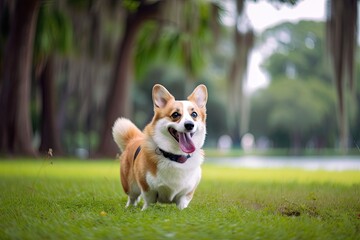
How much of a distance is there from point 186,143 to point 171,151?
0.73 feet

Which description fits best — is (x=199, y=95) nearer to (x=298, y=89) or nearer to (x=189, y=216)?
(x=189, y=216)

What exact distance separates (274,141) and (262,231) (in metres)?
47.9

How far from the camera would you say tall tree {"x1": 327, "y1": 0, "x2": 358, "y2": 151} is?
32.1ft

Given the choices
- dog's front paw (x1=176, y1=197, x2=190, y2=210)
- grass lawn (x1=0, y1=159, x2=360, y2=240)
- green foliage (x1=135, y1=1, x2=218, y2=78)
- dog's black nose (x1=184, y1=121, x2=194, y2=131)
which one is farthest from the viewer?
green foliage (x1=135, y1=1, x2=218, y2=78)

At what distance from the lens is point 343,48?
10164mm

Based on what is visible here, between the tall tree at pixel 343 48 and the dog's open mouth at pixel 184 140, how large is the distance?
496 cm

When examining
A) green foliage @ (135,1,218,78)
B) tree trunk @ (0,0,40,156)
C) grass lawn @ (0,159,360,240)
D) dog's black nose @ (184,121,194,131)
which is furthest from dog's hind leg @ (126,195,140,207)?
green foliage @ (135,1,218,78)

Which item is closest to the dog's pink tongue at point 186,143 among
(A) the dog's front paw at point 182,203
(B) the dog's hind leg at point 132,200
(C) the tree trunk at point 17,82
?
(A) the dog's front paw at point 182,203

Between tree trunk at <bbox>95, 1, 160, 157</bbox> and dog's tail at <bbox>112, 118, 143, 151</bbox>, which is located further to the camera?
tree trunk at <bbox>95, 1, 160, 157</bbox>

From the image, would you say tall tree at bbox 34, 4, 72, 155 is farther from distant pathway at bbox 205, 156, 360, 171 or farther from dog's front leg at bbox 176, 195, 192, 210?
dog's front leg at bbox 176, 195, 192, 210

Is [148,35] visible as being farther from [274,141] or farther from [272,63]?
[274,141]

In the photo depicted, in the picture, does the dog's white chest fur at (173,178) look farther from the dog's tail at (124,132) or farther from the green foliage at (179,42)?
the green foliage at (179,42)

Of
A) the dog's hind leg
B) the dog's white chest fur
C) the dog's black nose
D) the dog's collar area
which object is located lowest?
the dog's hind leg

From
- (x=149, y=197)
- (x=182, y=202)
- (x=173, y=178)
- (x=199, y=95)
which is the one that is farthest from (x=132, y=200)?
(x=199, y=95)
